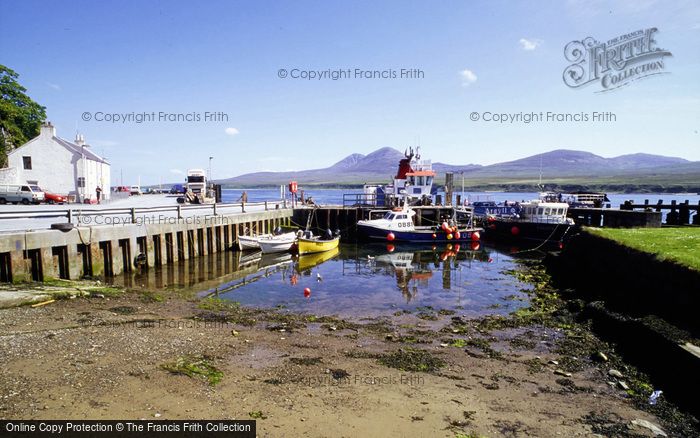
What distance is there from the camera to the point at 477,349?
10711 mm

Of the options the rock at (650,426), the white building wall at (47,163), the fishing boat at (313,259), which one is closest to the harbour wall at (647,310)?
the rock at (650,426)

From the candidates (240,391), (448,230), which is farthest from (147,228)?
(448,230)

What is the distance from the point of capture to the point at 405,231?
34000 mm

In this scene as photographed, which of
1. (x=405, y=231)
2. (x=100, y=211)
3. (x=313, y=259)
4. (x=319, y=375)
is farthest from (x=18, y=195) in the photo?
(x=319, y=375)

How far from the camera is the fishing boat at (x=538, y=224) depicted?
1330 inches

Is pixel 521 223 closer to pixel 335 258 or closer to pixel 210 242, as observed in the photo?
pixel 335 258

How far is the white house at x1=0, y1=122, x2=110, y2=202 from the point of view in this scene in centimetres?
3944

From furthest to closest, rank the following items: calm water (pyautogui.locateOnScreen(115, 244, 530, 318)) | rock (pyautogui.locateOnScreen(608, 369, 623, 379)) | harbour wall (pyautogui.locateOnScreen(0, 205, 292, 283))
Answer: calm water (pyautogui.locateOnScreen(115, 244, 530, 318)) → harbour wall (pyautogui.locateOnScreen(0, 205, 292, 283)) → rock (pyautogui.locateOnScreen(608, 369, 623, 379))

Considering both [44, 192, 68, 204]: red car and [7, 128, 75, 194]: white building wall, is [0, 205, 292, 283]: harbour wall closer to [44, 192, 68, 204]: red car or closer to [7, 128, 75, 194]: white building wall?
→ [44, 192, 68, 204]: red car

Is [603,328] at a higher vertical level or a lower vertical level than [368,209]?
lower

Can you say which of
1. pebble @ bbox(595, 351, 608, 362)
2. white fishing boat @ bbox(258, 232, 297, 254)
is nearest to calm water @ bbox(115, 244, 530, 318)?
white fishing boat @ bbox(258, 232, 297, 254)

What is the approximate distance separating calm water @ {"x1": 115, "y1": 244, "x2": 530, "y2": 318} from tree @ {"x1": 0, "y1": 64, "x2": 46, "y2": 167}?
35.5 m

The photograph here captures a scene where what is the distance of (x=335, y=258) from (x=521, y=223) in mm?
17997

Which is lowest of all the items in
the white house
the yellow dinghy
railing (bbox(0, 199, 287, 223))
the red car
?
the yellow dinghy
